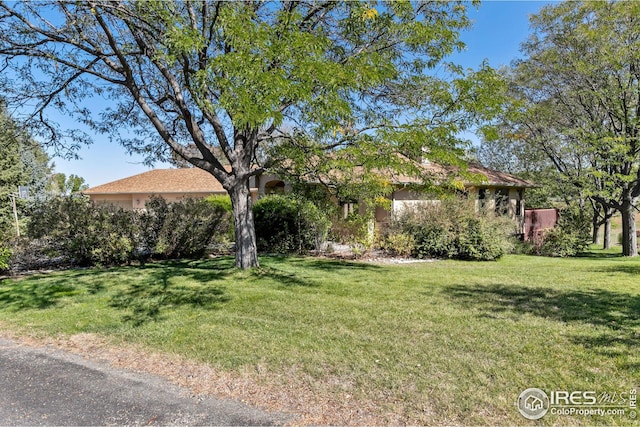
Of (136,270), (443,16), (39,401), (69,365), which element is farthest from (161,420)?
(443,16)

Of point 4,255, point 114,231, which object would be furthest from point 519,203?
point 4,255

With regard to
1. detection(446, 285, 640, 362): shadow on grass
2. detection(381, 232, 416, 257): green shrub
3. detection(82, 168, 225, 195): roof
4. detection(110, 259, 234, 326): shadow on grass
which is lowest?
detection(110, 259, 234, 326): shadow on grass

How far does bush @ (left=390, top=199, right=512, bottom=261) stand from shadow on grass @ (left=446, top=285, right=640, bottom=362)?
4.54 meters

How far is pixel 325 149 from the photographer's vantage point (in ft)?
25.6

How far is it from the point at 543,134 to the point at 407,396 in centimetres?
1679

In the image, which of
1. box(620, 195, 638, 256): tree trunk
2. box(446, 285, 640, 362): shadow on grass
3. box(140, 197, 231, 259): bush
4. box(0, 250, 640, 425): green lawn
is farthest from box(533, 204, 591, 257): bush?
box(140, 197, 231, 259): bush

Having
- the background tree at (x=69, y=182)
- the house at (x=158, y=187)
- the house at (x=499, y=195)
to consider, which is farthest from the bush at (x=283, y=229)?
the background tree at (x=69, y=182)

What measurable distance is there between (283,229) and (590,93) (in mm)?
12220

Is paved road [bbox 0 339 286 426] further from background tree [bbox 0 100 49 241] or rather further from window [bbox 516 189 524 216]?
window [bbox 516 189 524 216]

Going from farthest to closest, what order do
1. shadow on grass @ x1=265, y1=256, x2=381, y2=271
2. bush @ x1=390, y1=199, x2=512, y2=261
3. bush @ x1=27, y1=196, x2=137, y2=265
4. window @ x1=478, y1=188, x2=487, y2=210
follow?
window @ x1=478, y1=188, x2=487, y2=210, bush @ x1=390, y1=199, x2=512, y2=261, shadow on grass @ x1=265, y1=256, x2=381, y2=271, bush @ x1=27, y1=196, x2=137, y2=265

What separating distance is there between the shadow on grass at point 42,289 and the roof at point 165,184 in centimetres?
1372

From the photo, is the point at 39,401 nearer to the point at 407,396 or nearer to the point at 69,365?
the point at 69,365

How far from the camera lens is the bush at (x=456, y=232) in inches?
457

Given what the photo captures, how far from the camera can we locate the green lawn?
3.21 metres
